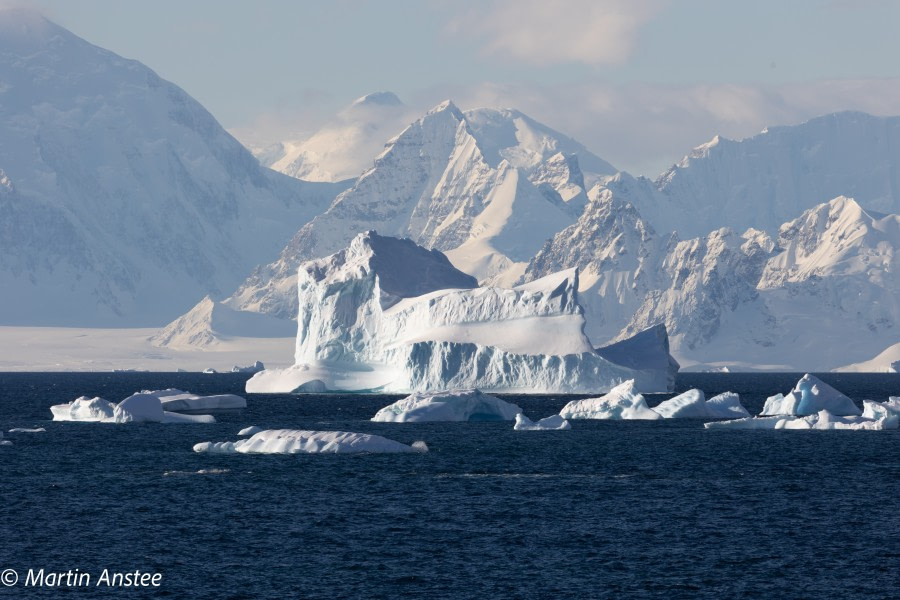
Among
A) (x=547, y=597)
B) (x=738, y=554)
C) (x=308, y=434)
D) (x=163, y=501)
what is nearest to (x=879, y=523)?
(x=738, y=554)

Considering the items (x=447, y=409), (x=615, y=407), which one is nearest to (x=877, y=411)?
(x=615, y=407)

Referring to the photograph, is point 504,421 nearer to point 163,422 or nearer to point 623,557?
point 163,422

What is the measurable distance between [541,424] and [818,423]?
16.6m

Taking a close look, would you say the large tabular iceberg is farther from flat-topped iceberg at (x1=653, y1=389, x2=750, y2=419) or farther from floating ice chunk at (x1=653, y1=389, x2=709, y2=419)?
flat-topped iceberg at (x1=653, y1=389, x2=750, y2=419)

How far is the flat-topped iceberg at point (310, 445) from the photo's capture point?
78750 mm

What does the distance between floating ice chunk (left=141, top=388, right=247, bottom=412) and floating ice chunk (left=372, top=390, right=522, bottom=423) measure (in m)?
21.9

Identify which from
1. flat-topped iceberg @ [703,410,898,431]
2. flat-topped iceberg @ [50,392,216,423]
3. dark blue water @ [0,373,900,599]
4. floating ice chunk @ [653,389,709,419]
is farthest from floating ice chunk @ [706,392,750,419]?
flat-topped iceberg @ [50,392,216,423]

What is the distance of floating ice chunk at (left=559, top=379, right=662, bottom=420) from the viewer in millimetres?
106062

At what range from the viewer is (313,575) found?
46.9 m

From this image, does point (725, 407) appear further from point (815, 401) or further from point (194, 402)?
point (194, 402)

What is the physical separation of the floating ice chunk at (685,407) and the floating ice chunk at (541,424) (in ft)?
42.0

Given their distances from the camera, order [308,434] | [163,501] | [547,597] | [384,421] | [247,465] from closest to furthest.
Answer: [547,597]
[163,501]
[247,465]
[308,434]
[384,421]

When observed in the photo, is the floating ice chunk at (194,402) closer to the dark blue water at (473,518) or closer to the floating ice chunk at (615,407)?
the floating ice chunk at (615,407)

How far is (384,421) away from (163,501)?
4382cm
